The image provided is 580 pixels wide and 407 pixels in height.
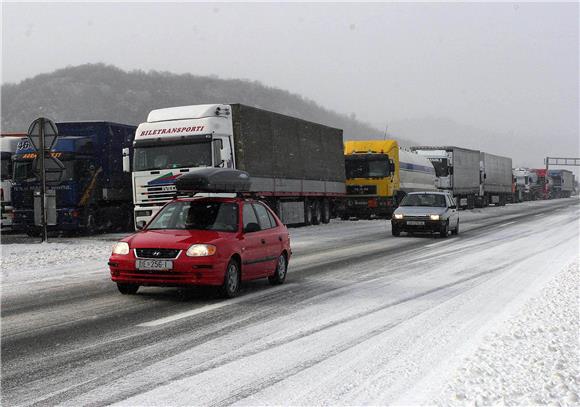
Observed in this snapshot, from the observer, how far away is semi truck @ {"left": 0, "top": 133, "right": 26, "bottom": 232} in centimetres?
2448

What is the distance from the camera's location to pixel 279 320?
765cm

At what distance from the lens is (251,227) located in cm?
1007

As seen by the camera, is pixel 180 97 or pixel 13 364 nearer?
pixel 13 364

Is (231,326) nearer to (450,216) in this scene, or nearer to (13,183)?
(450,216)

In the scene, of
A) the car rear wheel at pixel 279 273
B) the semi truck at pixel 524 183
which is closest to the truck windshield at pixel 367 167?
the car rear wheel at pixel 279 273

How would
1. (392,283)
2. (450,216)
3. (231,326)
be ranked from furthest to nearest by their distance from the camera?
1. (450,216)
2. (392,283)
3. (231,326)

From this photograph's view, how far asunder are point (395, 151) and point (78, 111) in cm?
14292

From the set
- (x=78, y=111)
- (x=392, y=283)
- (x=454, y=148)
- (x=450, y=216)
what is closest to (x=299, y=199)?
(x=450, y=216)

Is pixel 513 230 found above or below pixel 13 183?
below

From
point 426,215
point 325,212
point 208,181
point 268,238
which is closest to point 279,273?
point 268,238

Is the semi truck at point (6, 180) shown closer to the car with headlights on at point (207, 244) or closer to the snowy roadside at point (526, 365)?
the car with headlights on at point (207, 244)

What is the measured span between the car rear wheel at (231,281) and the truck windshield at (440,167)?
3667 cm

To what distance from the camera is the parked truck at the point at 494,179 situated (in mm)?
54188

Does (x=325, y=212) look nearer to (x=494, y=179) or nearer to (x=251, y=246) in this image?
(x=251, y=246)
